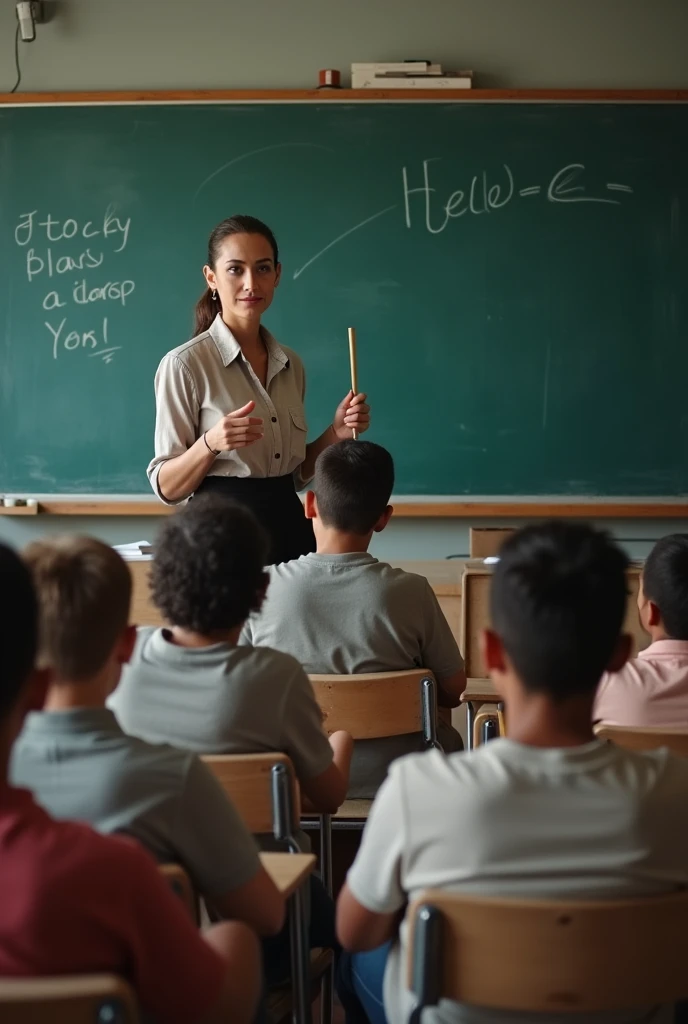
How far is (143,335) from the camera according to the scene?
16.2 feet

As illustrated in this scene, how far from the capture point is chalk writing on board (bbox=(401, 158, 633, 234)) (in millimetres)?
4730

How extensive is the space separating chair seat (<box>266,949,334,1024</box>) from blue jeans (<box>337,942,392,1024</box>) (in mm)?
70

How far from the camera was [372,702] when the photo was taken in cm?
217

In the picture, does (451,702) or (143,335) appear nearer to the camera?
(451,702)

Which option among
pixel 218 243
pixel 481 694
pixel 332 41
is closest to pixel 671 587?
pixel 481 694

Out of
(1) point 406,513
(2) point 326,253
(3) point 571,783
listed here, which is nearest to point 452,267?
(2) point 326,253

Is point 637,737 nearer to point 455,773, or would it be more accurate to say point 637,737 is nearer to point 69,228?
point 455,773

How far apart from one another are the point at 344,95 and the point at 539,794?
4045 mm

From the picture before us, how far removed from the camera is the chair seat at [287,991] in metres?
1.73

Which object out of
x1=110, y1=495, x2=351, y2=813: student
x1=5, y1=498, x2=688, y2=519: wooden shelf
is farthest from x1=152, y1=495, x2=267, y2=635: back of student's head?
x1=5, y1=498, x2=688, y2=519: wooden shelf

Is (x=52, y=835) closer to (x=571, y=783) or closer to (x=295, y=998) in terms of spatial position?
(x=571, y=783)

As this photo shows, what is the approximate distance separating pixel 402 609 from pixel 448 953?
1215 millimetres

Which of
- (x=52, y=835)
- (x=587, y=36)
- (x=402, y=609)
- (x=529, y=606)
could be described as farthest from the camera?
(x=587, y=36)

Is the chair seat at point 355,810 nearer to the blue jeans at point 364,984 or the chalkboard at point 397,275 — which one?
the blue jeans at point 364,984
